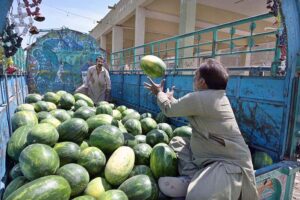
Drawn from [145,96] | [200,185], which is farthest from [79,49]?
[200,185]

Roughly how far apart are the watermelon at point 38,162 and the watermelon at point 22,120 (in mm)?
1105

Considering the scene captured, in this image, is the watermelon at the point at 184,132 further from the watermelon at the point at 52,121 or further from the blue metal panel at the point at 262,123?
the watermelon at the point at 52,121

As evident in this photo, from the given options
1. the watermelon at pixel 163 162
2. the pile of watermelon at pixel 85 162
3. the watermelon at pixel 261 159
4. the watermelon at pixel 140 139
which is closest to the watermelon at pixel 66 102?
the pile of watermelon at pixel 85 162

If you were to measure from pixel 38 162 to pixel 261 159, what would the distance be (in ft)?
7.40

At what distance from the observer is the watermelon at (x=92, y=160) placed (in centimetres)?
263

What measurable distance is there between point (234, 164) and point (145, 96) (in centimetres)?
396

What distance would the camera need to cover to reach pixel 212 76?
242 cm

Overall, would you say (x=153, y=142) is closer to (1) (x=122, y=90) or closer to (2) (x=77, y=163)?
(2) (x=77, y=163)

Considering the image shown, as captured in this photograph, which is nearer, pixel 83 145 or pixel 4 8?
pixel 4 8

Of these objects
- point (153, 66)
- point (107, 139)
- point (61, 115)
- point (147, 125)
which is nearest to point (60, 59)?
point (61, 115)

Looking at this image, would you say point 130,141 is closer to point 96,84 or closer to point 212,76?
point 212,76

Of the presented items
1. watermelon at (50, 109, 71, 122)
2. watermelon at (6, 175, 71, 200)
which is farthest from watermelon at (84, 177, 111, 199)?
watermelon at (50, 109, 71, 122)

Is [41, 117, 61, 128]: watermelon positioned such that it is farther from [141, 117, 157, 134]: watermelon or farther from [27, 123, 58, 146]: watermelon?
[141, 117, 157, 134]: watermelon

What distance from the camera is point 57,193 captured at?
2098 mm
